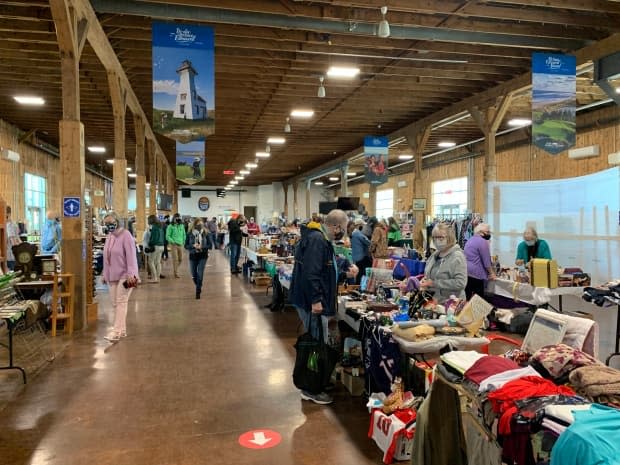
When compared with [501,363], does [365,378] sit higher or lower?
lower

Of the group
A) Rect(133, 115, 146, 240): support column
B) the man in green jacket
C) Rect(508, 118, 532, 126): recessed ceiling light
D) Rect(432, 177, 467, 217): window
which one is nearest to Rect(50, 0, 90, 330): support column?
the man in green jacket

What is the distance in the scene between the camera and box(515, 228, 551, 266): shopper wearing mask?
6.87m

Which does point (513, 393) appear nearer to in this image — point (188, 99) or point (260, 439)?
point (260, 439)

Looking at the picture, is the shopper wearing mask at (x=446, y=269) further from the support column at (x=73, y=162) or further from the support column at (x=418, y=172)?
the support column at (x=418, y=172)

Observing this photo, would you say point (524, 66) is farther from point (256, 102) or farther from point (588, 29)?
point (256, 102)

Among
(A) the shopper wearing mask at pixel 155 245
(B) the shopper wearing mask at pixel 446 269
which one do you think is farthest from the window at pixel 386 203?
(B) the shopper wearing mask at pixel 446 269

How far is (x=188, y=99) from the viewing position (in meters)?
6.32

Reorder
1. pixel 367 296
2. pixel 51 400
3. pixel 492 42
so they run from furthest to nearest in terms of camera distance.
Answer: pixel 492 42
pixel 367 296
pixel 51 400

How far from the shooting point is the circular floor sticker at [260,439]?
11.0 ft

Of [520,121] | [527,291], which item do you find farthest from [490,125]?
[527,291]

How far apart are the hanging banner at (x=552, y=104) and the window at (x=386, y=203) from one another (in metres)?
20.1

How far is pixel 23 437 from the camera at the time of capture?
136 inches

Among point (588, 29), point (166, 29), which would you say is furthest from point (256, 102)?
Result: point (588, 29)

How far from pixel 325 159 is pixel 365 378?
2093 cm
